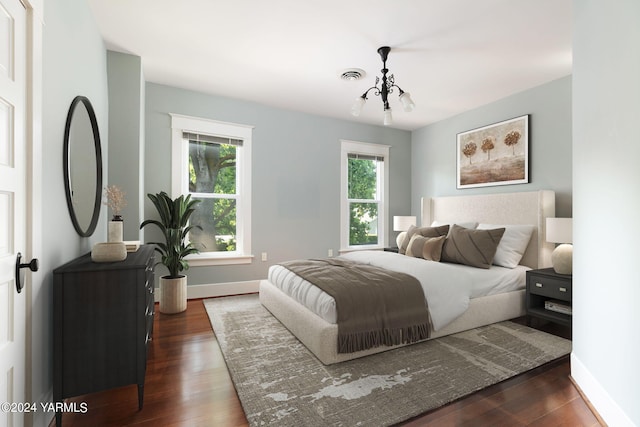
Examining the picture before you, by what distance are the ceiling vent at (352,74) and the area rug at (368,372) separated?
8.84 feet

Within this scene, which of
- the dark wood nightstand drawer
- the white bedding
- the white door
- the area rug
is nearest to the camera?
the white door

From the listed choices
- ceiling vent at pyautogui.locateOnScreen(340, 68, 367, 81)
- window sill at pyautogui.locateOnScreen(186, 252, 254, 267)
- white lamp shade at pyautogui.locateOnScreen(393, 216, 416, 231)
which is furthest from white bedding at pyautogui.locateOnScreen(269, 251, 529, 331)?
ceiling vent at pyautogui.locateOnScreen(340, 68, 367, 81)

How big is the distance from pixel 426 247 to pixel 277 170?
7.50ft

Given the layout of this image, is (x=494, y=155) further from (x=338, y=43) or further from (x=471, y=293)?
(x=338, y=43)

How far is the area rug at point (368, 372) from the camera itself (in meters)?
1.71

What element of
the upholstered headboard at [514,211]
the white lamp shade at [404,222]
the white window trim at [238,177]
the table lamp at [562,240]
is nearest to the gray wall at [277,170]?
the white window trim at [238,177]

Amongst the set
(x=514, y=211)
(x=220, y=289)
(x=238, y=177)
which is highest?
(x=238, y=177)

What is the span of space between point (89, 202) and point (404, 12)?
2767mm

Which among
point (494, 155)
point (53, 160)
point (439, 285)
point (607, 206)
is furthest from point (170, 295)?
point (494, 155)

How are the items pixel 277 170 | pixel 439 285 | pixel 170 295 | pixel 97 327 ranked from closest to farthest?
pixel 97 327 < pixel 439 285 < pixel 170 295 < pixel 277 170

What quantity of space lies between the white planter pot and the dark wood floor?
3.56 ft

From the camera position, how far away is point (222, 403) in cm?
182

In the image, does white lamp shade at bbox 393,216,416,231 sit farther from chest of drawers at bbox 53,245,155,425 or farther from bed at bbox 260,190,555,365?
chest of drawers at bbox 53,245,155,425

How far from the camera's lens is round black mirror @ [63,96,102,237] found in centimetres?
192
